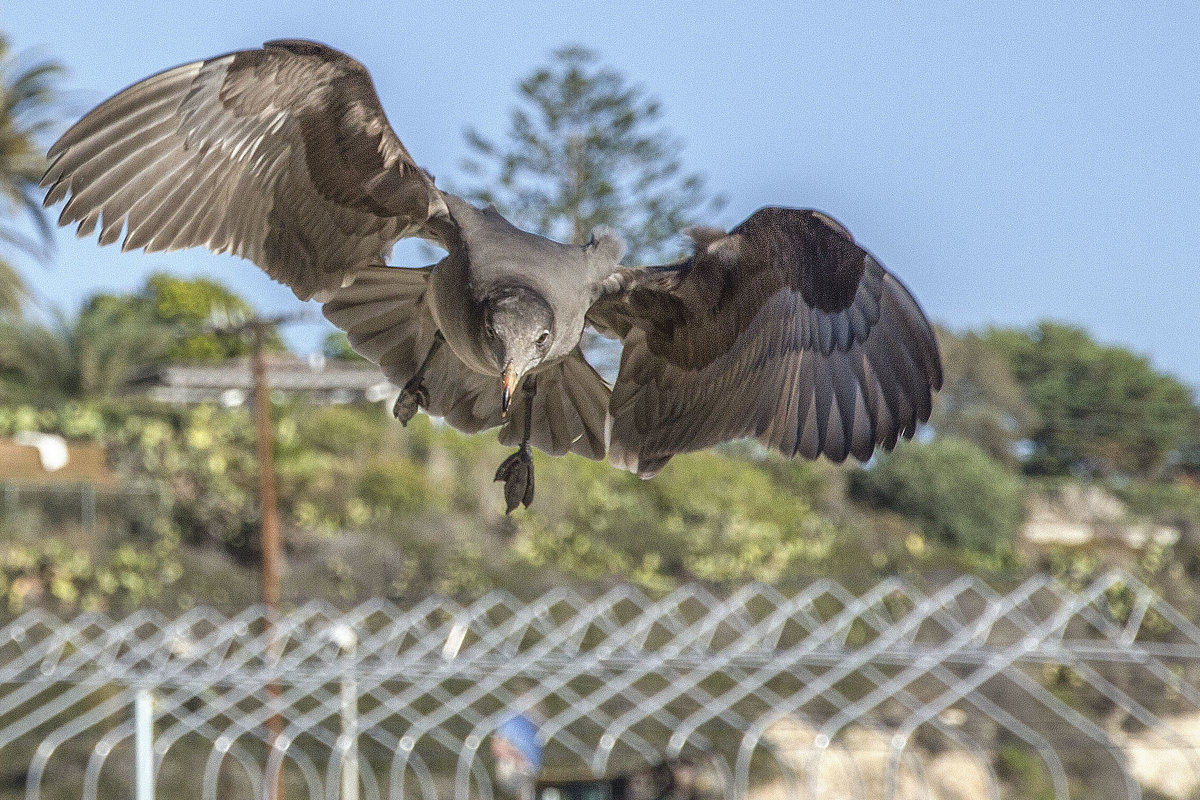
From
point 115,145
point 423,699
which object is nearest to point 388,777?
point 423,699

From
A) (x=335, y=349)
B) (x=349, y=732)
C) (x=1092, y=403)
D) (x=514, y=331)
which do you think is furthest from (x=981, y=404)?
(x=514, y=331)

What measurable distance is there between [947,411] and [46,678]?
77.4 ft

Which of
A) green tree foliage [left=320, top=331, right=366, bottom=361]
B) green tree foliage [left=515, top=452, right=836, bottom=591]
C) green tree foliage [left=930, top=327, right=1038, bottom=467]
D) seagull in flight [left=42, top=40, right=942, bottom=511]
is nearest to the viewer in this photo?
seagull in flight [left=42, top=40, right=942, bottom=511]

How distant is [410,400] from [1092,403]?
1377 inches

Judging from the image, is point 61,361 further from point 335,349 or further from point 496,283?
point 496,283

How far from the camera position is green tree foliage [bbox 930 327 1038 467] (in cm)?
3039

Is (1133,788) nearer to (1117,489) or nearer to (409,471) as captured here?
(409,471)

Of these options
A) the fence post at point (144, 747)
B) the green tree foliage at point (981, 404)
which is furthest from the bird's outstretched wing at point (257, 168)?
the green tree foliage at point (981, 404)

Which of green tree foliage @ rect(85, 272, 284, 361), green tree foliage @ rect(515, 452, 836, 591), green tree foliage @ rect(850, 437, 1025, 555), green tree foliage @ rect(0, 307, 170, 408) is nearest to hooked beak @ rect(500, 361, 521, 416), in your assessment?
green tree foliage @ rect(515, 452, 836, 591)

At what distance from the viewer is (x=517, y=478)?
311 centimetres

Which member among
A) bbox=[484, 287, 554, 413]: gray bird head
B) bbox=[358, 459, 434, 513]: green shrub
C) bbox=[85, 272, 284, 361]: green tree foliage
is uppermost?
bbox=[484, 287, 554, 413]: gray bird head

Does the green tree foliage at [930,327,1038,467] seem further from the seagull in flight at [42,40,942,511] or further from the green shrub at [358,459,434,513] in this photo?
the seagull in flight at [42,40,942,511]

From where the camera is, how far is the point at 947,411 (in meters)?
30.9

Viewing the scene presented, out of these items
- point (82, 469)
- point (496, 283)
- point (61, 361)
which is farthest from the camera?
point (61, 361)
